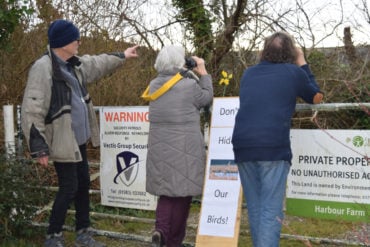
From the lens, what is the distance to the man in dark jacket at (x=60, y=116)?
16.9ft

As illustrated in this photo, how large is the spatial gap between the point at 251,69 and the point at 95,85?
4988 millimetres

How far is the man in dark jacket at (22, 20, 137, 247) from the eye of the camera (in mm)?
5160

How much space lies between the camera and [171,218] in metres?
5.12

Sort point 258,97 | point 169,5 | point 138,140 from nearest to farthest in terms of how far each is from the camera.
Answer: point 258,97
point 138,140
point 169,5

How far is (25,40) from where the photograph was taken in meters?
9.40

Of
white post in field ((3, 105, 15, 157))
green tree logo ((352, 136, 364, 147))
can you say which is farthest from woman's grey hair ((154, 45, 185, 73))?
white post in field ((3, 105, 15, 157))

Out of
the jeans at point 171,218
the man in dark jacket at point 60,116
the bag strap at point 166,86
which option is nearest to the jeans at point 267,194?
the jeans at point 171,218

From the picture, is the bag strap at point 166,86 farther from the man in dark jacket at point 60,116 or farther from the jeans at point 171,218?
the jeans at point 171,218

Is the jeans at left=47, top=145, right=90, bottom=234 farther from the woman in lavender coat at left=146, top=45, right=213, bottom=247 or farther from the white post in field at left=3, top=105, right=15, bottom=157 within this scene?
the white post in field at left=3, top=105, right=15, bottom=157

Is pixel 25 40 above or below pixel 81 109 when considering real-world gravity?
above

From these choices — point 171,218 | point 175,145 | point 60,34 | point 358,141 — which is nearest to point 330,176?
point 358,141

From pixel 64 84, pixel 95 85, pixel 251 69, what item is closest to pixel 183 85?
pixel 251 69

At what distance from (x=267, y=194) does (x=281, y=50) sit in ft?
3.46

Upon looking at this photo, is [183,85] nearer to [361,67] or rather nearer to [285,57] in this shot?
[285,57]
